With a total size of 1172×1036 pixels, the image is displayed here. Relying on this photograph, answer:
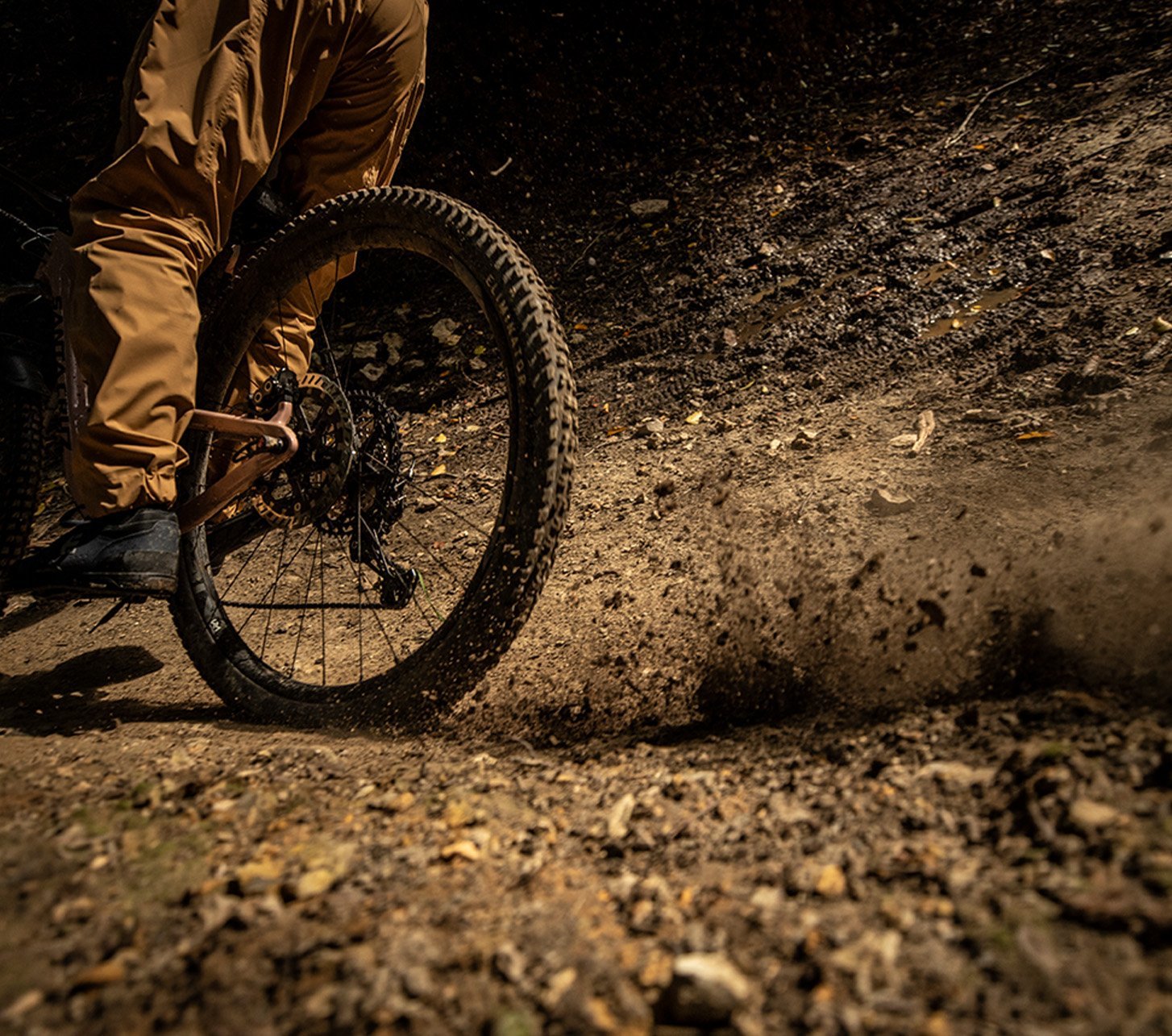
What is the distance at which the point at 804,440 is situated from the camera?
2.75 m

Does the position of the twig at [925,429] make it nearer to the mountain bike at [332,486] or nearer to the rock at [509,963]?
the mountain bike at [332,486]

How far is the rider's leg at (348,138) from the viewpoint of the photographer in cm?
209

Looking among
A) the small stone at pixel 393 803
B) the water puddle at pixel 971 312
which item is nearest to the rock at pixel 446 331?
the water puddle at pixel 971 312

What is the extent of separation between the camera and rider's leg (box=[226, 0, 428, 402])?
6.86 feet

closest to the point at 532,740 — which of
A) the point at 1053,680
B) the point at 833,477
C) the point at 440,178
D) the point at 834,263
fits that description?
the point at 1053,680

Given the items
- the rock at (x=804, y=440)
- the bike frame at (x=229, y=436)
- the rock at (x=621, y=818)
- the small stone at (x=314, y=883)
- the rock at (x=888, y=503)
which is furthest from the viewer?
the rock at (x=804, y=440)

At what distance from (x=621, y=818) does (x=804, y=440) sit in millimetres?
1846

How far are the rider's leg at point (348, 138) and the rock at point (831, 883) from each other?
2007mm

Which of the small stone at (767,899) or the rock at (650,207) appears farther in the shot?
the rock at (650,207)

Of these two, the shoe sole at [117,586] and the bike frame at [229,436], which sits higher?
the bike frame at [229,436]

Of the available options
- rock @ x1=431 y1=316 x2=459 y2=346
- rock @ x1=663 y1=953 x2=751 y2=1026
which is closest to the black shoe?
rock @ x1=663 y1=953 x2=751 y2=1026

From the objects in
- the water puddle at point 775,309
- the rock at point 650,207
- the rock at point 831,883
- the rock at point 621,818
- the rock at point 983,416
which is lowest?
the rock at point 621,818

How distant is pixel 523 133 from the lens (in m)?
5.60

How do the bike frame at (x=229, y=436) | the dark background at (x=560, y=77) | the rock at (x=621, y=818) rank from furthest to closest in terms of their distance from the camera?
the dark background at (x=560, y=77)
the bike frame at (x=229, y=436)
the rock at (x=621, y=818)
